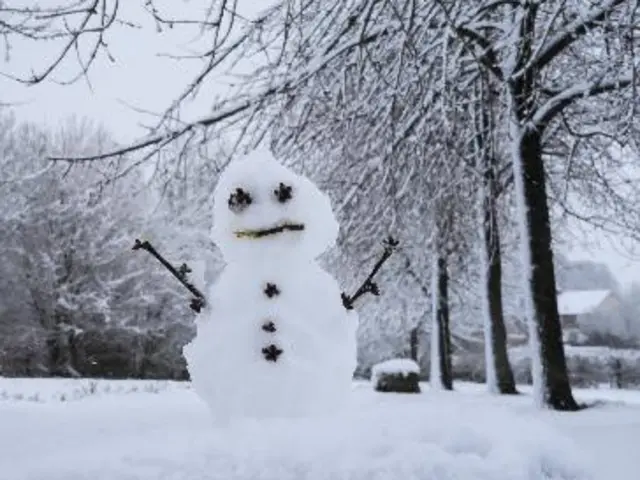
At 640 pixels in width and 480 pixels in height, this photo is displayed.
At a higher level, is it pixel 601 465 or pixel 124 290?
pixel 124 290

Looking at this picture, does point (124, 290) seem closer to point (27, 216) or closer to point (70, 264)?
point (70, 264)

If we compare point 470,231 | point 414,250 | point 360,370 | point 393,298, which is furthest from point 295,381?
point 360,370

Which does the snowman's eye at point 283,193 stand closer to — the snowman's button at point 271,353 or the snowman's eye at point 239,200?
the snowman's eye at point 239,200

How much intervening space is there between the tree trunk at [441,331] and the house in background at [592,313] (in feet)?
116

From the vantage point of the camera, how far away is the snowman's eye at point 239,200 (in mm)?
3156

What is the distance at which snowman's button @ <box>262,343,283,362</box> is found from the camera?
9.80 feet

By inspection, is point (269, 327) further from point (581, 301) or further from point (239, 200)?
point (581, 301)

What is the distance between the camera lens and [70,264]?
2312cm

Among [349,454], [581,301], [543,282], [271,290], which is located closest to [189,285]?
[271,290]

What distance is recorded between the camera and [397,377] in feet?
47.5

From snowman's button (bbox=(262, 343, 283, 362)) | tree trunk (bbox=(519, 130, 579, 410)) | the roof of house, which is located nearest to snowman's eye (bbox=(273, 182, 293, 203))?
snowman's button (bbox=(262, 343, 283, 362))

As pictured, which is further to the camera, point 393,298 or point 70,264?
point 70,264

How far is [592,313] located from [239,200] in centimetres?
5530

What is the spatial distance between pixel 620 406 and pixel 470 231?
4.89m
